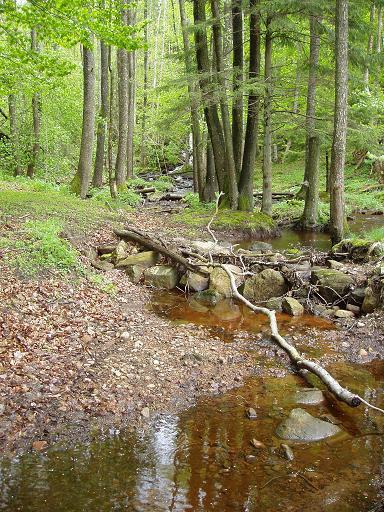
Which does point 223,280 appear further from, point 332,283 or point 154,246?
point 332,283

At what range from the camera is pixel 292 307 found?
8469mm

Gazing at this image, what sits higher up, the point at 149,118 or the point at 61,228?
the point at 149,118

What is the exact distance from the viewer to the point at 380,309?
789 cm

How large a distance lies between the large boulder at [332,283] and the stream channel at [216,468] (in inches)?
132

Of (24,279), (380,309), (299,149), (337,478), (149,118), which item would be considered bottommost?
(337,478)

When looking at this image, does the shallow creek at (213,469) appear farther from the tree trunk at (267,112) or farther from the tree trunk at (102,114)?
the tree trunk at (102,114)

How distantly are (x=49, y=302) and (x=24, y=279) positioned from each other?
76 centimetres

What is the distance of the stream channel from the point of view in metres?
3.70

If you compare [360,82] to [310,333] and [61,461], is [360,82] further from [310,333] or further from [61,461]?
[61,461]

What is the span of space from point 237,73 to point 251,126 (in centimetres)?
190

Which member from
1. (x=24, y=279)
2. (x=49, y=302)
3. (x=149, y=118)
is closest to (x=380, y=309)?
(x=49, y=302)

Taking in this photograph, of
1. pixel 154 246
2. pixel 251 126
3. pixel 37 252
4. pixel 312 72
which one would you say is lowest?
pixel 154 246

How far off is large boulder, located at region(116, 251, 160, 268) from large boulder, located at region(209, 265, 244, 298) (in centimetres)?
162

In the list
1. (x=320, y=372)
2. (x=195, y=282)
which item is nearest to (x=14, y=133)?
(x=195, y=282)
